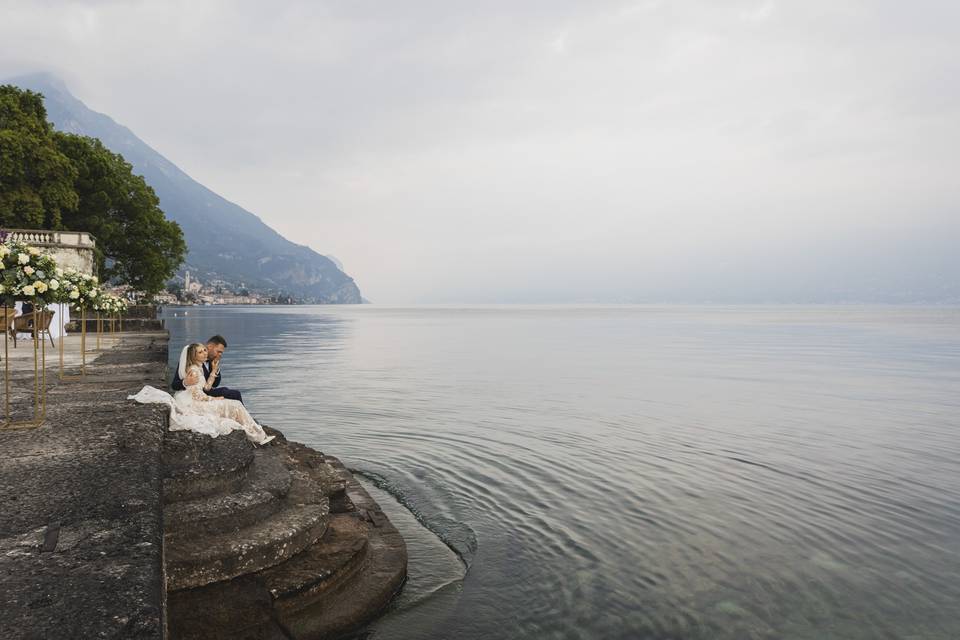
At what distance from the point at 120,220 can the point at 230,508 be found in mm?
47262

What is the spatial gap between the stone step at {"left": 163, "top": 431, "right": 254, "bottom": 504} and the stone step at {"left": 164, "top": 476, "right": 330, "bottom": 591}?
63 cm

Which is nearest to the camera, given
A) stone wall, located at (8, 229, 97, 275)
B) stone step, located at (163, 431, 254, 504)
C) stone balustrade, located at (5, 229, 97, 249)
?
stone step, located at (163, 431, 254, 504)

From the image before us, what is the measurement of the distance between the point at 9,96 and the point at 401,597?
47658mm

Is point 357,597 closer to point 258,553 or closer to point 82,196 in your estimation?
point 258,553

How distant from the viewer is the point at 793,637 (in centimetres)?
615

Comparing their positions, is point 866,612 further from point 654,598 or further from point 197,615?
point 197,615

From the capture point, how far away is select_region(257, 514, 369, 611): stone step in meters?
5.56

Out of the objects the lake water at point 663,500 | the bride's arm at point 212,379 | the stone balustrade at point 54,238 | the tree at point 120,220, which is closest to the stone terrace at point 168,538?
the lake water at point 663,500

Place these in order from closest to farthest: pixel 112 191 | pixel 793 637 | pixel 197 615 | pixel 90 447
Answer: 1. pixel 197 615
2. pixel 90 447
3. pixel 793 637
4. pixel 112 191

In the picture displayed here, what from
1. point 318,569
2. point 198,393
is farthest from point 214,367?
point 318,569

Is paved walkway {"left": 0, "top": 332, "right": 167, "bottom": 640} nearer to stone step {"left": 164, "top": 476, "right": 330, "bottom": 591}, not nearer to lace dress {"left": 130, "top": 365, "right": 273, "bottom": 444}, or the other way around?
lace dress {"left": 130, "top": 365, "right": 273, "bottom": 444}

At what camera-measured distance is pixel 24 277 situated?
23.3 feet

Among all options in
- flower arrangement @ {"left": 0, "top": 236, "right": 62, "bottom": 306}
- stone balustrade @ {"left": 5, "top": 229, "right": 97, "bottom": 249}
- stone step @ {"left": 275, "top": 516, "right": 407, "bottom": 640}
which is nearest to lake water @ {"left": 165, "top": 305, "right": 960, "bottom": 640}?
stone step @ {"left": 275, "top": 516, "right": 407, "bottom": 640}

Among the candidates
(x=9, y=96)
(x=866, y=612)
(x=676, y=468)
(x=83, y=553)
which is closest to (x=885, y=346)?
(x=676, y=468)
